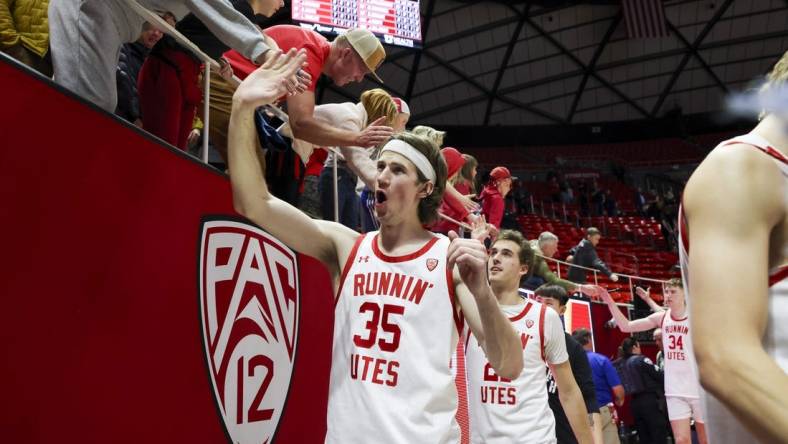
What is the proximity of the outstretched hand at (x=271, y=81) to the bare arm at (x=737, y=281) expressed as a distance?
150cm

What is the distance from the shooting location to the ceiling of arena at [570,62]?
22609 millimetres

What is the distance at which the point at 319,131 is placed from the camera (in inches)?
138

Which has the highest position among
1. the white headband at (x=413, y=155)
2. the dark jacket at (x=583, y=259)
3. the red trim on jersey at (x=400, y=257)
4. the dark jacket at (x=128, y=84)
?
the dark jacket at (x=583, y=259)

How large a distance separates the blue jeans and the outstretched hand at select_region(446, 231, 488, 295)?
2849 millimetres

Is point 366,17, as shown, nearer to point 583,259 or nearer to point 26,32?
point 583,259

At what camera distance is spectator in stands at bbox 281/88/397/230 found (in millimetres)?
4125

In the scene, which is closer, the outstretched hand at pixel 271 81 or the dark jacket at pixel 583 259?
the outstretched hand at pixel 271 81

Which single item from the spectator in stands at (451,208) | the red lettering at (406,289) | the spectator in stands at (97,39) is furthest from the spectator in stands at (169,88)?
the spectator in stands at (451,208)

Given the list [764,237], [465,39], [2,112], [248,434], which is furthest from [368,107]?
[465,39]

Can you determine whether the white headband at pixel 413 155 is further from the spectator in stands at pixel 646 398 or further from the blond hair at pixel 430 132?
the spectator in stands at pixel 646 398

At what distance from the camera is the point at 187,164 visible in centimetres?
305

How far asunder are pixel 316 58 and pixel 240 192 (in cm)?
161

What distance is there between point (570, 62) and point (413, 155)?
2332 centimetres

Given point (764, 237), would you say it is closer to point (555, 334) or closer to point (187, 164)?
point (187, 164)
